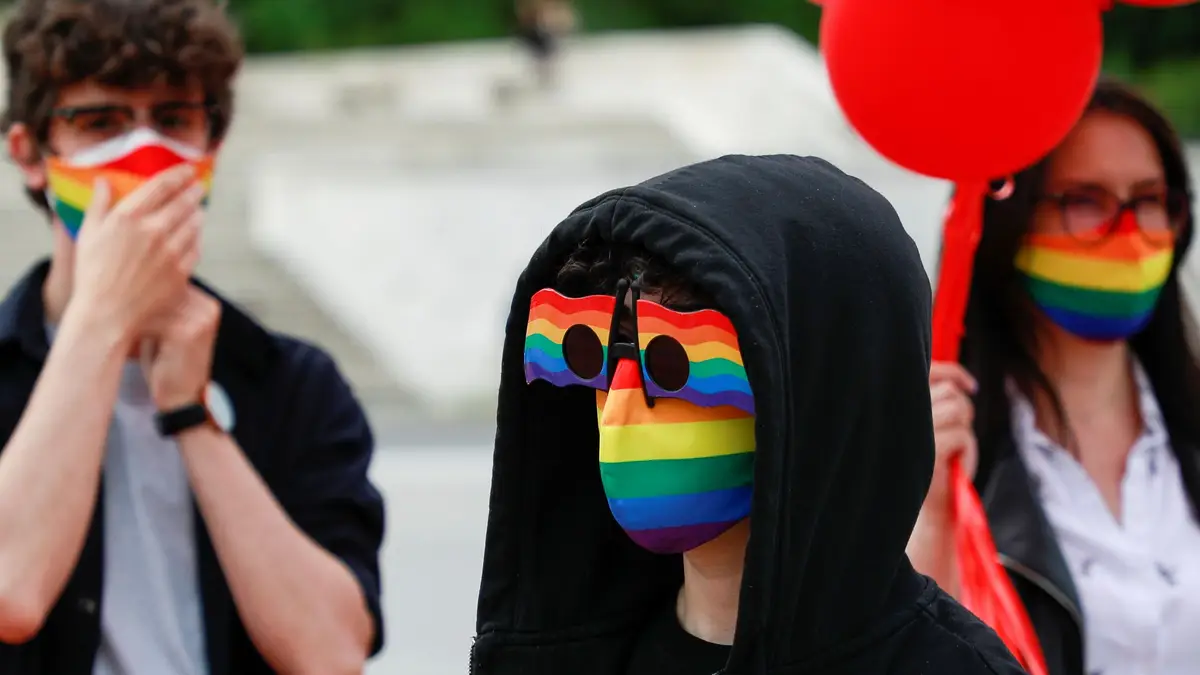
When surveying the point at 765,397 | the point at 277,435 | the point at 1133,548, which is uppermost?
the point at 765,397

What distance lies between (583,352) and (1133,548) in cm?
143

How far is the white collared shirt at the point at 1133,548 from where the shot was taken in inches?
104

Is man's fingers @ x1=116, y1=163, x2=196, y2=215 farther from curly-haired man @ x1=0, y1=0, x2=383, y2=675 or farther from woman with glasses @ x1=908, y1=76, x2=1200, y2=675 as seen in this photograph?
woman with glasses @ x1=908, y1=76, x2=1200, y2=675

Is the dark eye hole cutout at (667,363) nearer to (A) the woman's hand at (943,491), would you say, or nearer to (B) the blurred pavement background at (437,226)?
(A) the woman's hand at (943,491)

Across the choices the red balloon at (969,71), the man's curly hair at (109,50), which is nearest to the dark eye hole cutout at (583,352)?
the red balloon at (969,71)

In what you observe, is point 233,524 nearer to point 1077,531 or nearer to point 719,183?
point 719,183

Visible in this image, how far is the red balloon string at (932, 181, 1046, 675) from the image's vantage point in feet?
8.09

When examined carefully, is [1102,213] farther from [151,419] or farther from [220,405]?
[151,419]

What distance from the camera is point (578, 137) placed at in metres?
17.5

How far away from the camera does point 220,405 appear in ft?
8.95

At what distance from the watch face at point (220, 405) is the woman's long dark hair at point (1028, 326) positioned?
134 cm

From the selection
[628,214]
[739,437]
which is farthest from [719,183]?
[739,437]

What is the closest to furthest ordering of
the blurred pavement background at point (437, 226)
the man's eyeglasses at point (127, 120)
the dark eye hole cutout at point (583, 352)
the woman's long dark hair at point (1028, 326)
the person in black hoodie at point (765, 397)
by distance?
the person in black hoodie at point (765, 397), the dark eye hole cutout at point (583, 352), the man's eyeglasses at point (127, 120), the woman's long dark hair at point (1028, 326), the blurred pavement background at point (437, 226)

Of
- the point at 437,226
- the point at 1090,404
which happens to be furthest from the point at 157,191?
the point at 437,226
